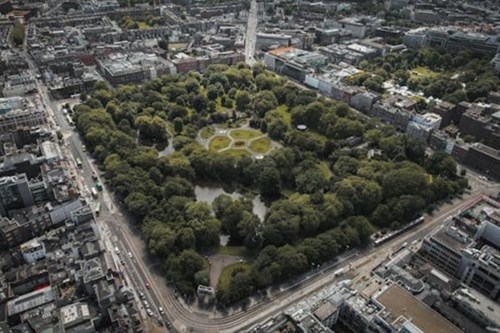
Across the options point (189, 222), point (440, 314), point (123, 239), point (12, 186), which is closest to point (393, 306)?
point (440, 314)

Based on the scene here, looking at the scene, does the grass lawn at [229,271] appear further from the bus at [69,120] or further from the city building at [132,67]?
the city building at [132,67]

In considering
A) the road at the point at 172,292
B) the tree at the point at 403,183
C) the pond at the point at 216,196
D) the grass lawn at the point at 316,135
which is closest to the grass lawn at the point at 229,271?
the road at the point at 172,292

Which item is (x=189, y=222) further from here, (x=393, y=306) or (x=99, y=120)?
(x=99, y=120)

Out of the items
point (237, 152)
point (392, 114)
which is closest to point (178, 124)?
point (237, 152)

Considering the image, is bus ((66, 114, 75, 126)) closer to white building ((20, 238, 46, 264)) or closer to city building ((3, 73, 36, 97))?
city building ((3, 73, 36, 97))

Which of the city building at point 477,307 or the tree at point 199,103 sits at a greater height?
the tree at point 199,103

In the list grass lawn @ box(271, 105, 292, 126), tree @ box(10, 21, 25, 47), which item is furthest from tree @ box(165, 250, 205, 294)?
tree @ box(10, 21, 25, 47)
